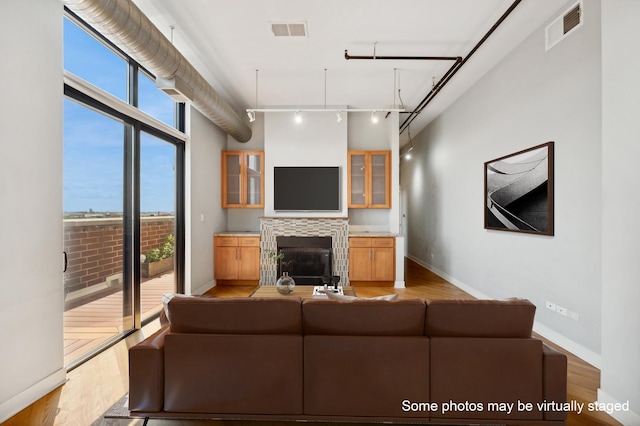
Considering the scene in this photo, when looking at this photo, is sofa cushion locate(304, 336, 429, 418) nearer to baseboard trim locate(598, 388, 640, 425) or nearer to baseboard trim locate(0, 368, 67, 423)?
baseboard trim locate(598, 388, 640, 425)

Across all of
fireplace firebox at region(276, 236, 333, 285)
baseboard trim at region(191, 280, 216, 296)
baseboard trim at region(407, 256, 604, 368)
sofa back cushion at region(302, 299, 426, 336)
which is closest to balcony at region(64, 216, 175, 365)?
baseboard trim at region(191, 280, 216, 296)

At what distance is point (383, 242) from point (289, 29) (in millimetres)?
3550

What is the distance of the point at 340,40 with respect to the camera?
356 centimetres

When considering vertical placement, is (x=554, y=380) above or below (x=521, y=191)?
below

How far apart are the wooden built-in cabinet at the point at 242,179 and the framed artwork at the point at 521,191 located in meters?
3.75

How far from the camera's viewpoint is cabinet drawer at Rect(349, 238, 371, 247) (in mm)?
5484

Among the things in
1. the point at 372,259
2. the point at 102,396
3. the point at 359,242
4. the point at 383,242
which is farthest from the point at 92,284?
the point at 383,242

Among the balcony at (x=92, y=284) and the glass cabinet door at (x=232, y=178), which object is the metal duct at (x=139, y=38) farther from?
the glass cabinet door at (x=232, y=178)

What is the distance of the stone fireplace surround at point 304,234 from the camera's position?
552 cm

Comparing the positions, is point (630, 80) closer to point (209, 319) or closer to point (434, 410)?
point (434, 410)

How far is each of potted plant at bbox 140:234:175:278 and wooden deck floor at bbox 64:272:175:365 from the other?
0.20 metres

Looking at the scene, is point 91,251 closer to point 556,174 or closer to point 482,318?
point 482,318

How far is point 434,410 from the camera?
1.75 m

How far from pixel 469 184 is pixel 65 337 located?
17.3ft
